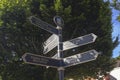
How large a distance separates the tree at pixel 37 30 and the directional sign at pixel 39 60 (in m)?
7.57

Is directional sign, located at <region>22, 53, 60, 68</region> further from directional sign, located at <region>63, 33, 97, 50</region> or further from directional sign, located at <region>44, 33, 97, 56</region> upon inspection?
directional sign, located at <region>63, 33, 97, 50</region>

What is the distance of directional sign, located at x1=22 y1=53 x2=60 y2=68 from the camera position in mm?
8062

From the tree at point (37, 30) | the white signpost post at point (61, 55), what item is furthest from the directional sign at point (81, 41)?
the tree at point (37, 30)

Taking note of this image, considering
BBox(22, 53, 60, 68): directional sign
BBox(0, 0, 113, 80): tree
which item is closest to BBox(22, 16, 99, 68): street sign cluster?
BBox(22, 53, 60, 68): directional sign

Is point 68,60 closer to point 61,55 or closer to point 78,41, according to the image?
point 61,55

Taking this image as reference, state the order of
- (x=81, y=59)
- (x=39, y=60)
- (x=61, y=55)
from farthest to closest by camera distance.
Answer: (x=61, y=55), (x=81, y=59), (x=39, y=60)

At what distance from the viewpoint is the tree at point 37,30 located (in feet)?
53.5

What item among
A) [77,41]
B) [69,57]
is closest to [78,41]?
[77,41]

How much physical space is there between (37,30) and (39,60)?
27.8 ft

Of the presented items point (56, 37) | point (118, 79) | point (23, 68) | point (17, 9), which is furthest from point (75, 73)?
point (118, 79)

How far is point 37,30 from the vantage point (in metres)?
16.8

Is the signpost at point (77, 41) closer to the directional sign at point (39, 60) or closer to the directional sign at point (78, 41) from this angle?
the directional sign at point (78, 41)

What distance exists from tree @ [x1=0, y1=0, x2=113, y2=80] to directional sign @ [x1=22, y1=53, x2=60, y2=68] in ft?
24.8

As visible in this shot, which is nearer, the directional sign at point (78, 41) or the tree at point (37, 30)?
the directional sign at point (78, 41)
